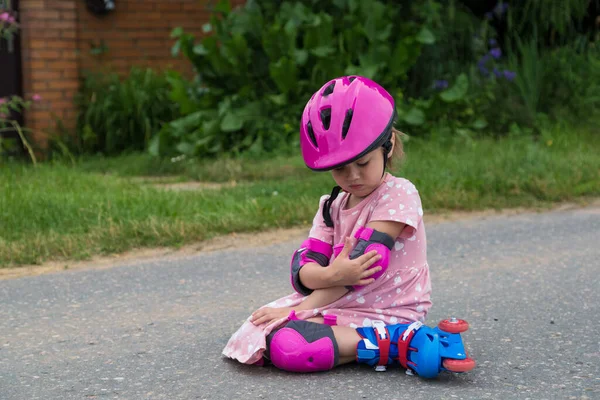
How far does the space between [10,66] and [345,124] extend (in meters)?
6.65

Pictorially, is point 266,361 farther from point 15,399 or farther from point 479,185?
point 479,185

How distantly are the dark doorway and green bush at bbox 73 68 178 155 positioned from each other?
0.64 meters

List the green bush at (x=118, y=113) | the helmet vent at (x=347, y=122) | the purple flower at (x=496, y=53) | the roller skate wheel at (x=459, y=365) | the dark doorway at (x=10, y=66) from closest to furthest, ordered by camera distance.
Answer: the roller skate wheel at (x=459, y=365), the helmet vent at (x=347, y=122), the dark doorway at (x=10, y=66), the green bush at (x=118, y=113), the purple flower at (x=496, y=53)

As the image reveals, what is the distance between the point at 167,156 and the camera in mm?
8328

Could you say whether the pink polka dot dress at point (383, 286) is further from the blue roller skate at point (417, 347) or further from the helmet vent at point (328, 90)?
the helmet vent at point (328, 90)

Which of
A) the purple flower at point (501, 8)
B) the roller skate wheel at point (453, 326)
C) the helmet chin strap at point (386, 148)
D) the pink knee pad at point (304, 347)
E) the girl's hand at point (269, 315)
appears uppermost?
the purple flower at point (501, 8)

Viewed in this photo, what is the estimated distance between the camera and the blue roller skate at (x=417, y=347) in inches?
116

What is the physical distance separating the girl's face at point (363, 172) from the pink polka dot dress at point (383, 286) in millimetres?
72

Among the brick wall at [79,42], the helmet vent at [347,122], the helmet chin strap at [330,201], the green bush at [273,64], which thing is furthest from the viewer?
the brick wall at [79,42]

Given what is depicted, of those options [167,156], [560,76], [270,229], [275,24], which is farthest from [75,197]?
[560,76]

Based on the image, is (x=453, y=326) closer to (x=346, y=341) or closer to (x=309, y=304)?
(x=346, y=341)

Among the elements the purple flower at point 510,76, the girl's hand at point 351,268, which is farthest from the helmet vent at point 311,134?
the purple flower at point 510,76

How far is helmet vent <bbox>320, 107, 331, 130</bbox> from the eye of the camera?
3.06m

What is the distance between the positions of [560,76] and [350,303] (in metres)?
6.83
